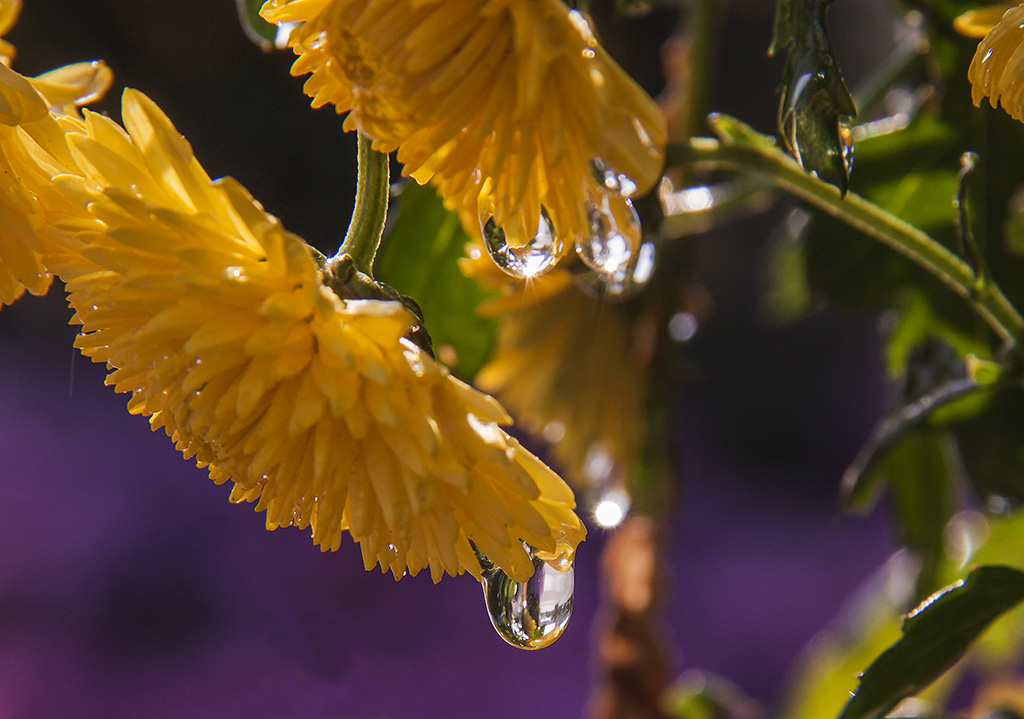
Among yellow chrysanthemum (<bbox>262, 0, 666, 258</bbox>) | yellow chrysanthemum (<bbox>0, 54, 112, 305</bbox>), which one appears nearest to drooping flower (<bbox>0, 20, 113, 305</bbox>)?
yellow chrysanthemum (<bbox>0, 54, 112, 305</bbox>)

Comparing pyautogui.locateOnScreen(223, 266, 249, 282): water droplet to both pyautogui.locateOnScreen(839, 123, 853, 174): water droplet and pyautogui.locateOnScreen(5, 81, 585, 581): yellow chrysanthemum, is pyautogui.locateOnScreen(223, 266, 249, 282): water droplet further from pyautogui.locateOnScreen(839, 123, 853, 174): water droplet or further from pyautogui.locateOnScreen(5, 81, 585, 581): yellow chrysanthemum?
pyautogui.locateOnScreen(839, 123, 853, 174): water droplet

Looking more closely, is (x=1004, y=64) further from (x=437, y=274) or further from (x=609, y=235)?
(x=437, y=274)

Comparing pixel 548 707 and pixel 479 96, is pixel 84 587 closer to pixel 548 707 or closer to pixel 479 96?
pixel 548 707

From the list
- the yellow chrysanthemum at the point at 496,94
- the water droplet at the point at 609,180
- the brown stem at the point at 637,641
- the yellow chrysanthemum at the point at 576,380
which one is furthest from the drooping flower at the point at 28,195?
the brown stem at the point at 637,641

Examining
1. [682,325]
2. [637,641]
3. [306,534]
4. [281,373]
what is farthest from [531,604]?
[306,534]

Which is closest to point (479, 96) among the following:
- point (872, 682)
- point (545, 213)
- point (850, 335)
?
point (545, 213)

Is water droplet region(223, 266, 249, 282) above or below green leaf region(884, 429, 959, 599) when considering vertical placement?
above
